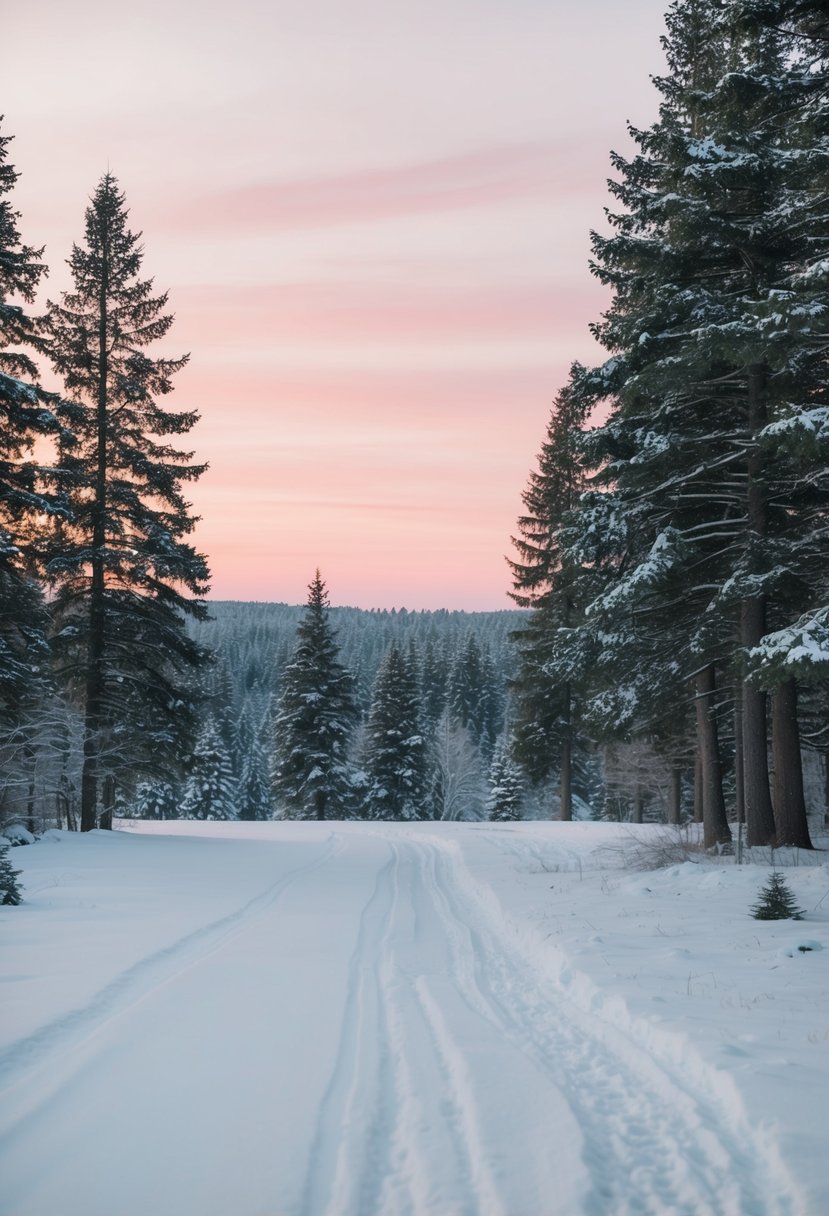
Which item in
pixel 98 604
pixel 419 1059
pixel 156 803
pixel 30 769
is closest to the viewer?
pixel 419 1059

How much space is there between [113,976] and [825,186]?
1471cm

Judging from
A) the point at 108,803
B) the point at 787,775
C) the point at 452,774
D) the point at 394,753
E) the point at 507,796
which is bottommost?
the point at 507,796

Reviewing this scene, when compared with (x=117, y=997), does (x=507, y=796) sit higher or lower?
lower

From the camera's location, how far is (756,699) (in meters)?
13.7

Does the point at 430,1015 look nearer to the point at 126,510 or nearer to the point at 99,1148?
the point at 99,1148

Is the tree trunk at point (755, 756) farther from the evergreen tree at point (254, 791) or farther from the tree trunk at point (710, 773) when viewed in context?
the evergreen tree at point (254, 791)

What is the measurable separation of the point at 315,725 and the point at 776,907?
32.5m

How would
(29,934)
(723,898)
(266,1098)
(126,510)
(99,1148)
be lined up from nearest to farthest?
(99,1148), (266,1098), (29,934), (723,898), (126,510)

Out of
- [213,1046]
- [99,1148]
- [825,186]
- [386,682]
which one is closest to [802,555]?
[825,186]

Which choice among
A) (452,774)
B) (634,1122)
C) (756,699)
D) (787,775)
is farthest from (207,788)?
(634,1122)

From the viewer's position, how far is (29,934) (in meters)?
8.79

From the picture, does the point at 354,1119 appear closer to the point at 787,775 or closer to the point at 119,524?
the point at 787,775

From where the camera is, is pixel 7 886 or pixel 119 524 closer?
pixel 7 886

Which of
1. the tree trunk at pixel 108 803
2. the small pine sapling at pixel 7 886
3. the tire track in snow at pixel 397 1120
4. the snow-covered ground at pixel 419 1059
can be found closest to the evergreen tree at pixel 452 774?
the tree trunk at pixel 108 803
